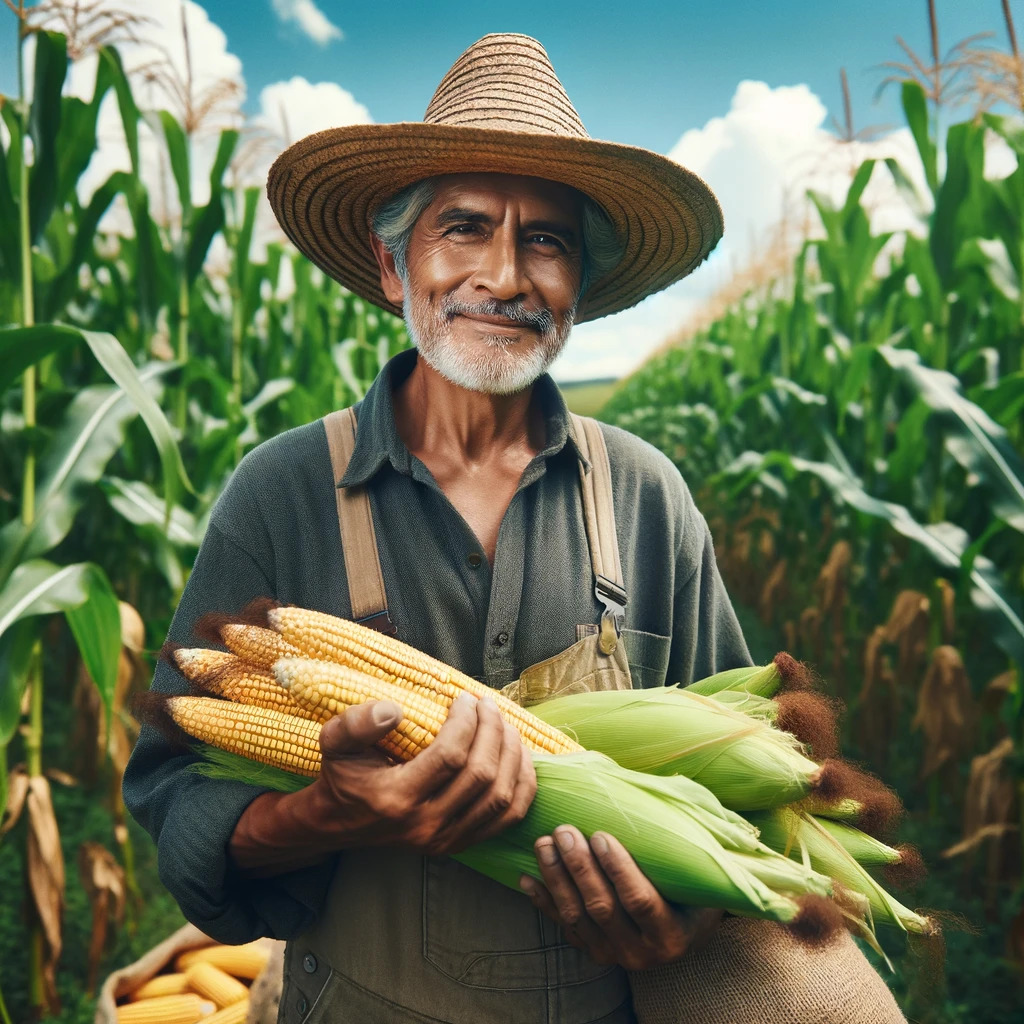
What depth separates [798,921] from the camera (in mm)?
1064

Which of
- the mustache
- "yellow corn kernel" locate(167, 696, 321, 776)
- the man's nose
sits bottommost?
"yellow corn kernel" locate(167, 696, 321, 776)

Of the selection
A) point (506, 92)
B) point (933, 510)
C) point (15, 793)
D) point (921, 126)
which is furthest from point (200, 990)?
point (921, 126)

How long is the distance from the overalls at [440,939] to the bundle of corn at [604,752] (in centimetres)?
16

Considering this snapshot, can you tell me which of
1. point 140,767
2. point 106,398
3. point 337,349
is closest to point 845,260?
point 337,349

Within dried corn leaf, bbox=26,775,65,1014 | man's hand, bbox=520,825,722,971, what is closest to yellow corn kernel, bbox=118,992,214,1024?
dried corn leaf, bbox=26,775,65,1014

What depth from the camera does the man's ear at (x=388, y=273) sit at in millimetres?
1946

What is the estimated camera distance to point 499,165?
5.32ft

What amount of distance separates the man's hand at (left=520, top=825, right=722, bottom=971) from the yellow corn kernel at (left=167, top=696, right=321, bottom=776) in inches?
13.0

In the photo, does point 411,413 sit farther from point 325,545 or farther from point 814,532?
point 814,532

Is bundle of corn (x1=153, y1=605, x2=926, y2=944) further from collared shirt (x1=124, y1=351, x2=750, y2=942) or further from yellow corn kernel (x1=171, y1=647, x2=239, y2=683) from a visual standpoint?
collared shirt (x1=124, y1=351, x2=750, y2=942)

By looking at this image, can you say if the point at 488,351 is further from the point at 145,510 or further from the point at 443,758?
the point at 145,510

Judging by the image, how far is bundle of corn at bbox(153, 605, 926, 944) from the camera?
1092 millimetres

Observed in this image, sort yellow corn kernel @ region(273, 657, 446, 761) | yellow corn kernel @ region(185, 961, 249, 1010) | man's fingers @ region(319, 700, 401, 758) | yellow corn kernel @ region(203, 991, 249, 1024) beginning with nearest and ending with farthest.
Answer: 1. man's fingers @ region(319, 700, 401, 758)
2. yellow corn kernel @ region(273, 657, 446, 761)
3. yellow corn kernel @ region(203, 991, 249, 1024)
4. yellow corn kernel @ region(185, 961, 249, 1010)

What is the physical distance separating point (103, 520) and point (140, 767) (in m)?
2.83
